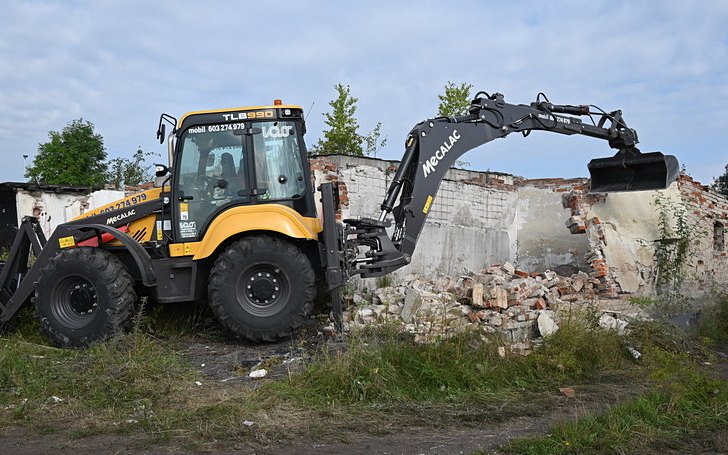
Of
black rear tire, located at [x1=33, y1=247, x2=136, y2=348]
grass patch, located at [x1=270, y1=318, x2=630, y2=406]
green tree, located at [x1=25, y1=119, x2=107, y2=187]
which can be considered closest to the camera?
grass patch, located at [x1=270, y1=318, x2=630, y2=406]

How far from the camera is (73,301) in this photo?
7172mm

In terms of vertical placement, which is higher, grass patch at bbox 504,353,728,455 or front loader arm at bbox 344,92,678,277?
front loader arm at bbox 344,92,678,277

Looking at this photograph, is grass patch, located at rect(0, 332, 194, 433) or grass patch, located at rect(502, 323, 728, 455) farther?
grass patch, located at rect(0, 332, 194, 433)

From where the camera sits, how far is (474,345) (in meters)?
6.59

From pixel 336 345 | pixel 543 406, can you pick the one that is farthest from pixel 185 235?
pixel 543 406

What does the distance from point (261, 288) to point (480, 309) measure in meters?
2.98

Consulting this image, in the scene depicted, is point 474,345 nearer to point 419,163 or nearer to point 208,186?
point 419,163

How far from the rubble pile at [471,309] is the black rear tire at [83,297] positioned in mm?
2529

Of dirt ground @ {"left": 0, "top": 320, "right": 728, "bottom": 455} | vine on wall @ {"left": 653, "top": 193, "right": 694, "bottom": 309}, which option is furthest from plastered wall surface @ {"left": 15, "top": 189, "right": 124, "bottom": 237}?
vine on wall @ {"left": 653, "top": 193, "right": 694, "bottom": 309}

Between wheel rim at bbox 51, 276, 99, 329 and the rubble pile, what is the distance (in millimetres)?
2870

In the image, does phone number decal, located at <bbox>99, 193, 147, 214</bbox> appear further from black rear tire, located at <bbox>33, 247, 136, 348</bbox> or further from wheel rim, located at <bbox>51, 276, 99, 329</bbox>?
wheel rim, located at <bbox>51, 276, 99, 329</bbox>

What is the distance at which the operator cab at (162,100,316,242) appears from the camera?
24.1ft

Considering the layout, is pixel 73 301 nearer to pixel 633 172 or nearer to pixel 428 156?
pixel 428 156

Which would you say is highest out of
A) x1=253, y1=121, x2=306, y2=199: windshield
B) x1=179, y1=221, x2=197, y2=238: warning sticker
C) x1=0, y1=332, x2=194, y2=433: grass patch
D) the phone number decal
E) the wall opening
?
x1=253, y1=121, x2=306, y2=199: windshield
